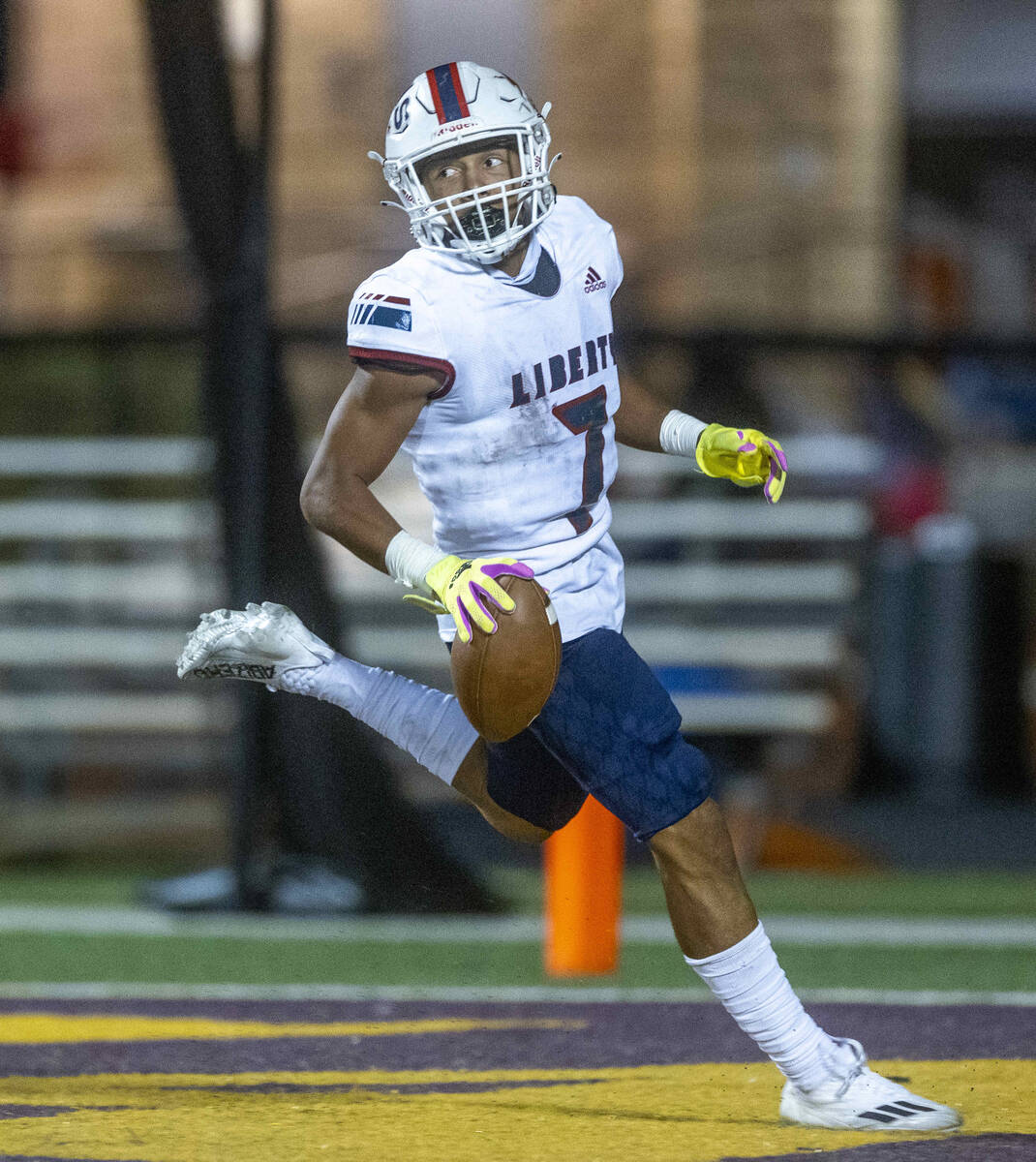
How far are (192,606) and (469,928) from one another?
7.57 ft

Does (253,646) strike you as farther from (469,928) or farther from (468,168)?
(469,928)

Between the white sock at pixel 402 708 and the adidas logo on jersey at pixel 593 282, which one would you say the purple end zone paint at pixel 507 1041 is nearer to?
the white sock at pixel 402 708

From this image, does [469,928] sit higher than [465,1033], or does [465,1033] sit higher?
[465,1033]

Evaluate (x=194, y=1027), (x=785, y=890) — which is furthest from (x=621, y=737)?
(x=785, y=890)

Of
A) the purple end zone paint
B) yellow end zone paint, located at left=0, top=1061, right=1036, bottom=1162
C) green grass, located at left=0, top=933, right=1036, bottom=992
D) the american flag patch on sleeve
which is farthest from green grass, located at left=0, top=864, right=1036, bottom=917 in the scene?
the american flag patch on sleeve

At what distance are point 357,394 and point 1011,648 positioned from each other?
4964 mm

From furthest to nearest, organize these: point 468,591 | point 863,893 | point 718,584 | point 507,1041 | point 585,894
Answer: point 718,584 → point 863,893 → point 585,894 → point 507,1041 → point 468,591

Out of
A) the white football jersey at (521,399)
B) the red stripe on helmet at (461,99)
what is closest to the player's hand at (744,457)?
the white football jersey at (521,399)

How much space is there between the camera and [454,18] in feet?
46.3

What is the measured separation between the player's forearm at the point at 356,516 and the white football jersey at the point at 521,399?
16cm

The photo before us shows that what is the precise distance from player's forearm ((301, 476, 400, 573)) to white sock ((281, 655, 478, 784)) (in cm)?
38

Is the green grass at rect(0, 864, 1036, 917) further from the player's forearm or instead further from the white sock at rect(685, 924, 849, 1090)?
the player's forearm

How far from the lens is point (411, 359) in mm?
2998

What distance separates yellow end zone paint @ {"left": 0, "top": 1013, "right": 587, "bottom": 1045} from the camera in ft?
12.7
